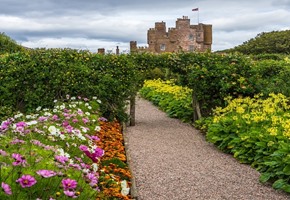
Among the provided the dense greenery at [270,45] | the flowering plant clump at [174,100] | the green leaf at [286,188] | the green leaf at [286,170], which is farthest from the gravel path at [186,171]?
the dense greenery at [270,45]

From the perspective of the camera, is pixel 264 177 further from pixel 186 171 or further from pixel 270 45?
pixel 270 45

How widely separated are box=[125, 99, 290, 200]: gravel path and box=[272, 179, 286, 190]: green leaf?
0.08m

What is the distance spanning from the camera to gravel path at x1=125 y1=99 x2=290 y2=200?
625 centimetres

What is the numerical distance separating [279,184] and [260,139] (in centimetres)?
147

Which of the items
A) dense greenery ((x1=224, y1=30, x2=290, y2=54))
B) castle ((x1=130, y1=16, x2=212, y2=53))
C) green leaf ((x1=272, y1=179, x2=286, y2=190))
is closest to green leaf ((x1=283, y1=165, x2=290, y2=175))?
green leaf ((x1=272, y1=179, x2=286, y2=190))

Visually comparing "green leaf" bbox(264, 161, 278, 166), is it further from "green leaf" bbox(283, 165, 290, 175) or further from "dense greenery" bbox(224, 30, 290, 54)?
"dense greenery" bbox(224, 30, 290, 54)

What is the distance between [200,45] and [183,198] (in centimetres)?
4184

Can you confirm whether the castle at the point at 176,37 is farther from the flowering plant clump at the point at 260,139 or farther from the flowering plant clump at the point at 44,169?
the flowering plant clump at the point at 44,169

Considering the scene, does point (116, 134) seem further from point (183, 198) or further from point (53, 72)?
point (183, 198)

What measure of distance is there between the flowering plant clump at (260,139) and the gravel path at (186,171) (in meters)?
0.18

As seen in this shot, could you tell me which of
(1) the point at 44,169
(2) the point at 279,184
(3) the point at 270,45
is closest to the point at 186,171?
(2) the point at 279,184

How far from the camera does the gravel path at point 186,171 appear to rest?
6250mm

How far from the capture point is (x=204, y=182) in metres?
6.79

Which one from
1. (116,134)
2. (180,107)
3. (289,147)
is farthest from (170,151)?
(180,107)
